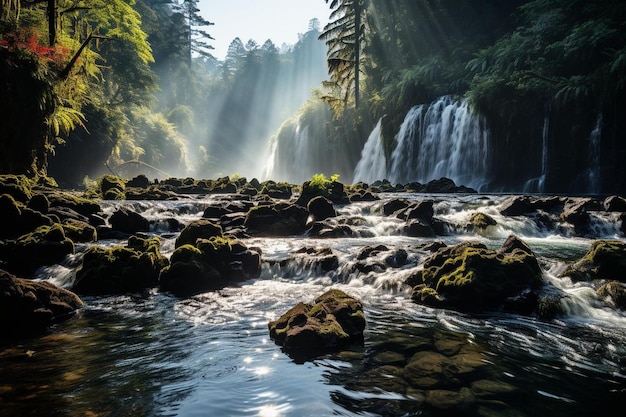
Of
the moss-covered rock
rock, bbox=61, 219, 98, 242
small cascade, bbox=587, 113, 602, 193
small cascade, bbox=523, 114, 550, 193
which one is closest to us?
rock, bbox=61, 219, 98, 242

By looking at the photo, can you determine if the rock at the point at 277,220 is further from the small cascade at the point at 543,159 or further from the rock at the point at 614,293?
the small cascade at the point at 543,159

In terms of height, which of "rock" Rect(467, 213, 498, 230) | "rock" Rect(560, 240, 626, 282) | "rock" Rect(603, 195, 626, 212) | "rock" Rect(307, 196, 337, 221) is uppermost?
"rock" Rect(603, 195, 626, 212)

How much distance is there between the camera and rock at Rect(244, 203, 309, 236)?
14.6 meters

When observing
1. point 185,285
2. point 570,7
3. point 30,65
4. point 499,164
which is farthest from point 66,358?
point 570,7

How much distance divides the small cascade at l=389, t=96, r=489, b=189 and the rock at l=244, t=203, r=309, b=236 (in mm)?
15376

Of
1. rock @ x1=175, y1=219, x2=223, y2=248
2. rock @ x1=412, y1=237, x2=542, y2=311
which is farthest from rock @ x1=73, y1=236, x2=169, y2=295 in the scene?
rock @ x1=412, y1=237, x2=542, y2=311

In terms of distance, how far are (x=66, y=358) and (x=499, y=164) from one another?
85.1ft

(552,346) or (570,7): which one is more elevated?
(570,7)

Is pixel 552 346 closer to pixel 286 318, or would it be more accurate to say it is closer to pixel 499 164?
pixel 286 318

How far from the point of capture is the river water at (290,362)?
358 centimetres

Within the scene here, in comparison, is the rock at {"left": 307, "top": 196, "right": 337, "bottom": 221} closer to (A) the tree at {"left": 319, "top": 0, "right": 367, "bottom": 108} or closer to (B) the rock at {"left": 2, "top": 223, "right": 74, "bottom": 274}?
(B) the rock at {"left": 2, "top": 223, "right": 74, "bottom": 274}

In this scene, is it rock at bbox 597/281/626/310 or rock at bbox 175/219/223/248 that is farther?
rock at bbox 175/219/223/248

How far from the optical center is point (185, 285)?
26.4ft

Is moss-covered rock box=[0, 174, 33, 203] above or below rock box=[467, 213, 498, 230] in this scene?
above
